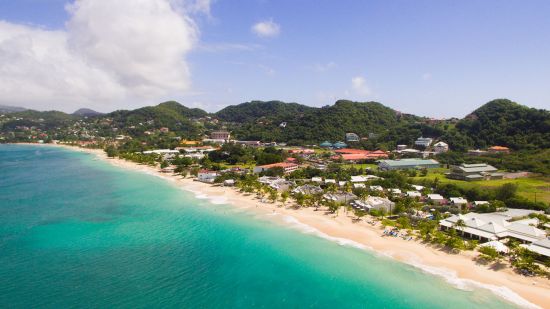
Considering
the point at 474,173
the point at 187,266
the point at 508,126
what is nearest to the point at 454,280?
the point at 187,266

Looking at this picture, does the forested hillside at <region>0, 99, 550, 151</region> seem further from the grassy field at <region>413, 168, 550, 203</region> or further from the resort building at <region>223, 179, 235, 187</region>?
the resort building at <region>223, 179, 235, 187</region>

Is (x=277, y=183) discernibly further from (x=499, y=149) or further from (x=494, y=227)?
(x=499, y=149)

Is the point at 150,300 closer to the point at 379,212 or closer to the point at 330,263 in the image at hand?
the point at 330,263

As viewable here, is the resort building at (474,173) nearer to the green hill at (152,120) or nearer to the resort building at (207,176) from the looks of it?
the resort building at (207,176)

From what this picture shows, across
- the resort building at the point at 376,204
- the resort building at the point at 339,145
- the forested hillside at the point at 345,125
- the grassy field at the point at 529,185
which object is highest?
the forested hillside at the point at 345,125

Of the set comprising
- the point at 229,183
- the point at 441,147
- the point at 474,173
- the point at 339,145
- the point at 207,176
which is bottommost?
the point at 229,183

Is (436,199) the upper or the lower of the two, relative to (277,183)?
upper

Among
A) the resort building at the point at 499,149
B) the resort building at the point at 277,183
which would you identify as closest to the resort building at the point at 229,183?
the resort building at the point at 277,183
